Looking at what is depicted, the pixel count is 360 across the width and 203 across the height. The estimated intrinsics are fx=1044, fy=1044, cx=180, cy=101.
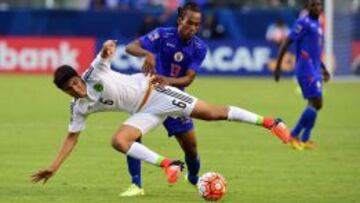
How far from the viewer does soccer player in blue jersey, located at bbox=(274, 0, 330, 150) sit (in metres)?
18.5

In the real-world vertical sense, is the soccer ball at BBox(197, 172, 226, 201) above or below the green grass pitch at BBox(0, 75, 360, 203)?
above

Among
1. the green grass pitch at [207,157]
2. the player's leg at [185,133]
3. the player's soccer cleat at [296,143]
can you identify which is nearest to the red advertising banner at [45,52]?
the green grass pitch at [207,157]

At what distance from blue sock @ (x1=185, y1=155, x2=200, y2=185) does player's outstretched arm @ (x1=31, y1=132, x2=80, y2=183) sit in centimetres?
172

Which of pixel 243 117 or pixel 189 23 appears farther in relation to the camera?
pixel 189 23

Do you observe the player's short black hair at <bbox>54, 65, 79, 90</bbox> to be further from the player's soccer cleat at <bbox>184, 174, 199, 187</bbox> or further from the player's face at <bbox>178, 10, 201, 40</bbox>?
the player's soccer cleat at <bbox>184, 174, 199, 187</bbox>

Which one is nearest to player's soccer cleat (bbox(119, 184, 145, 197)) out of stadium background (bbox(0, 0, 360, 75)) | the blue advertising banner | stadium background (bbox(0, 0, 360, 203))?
stadium background (bbox(0, 0, 360, 203))

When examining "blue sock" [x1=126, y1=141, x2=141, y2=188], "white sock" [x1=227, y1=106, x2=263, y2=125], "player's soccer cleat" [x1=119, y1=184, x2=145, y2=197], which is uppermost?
"white sock" [x1=227, y1=106, x2=263, y2=125]

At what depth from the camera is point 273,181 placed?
1393 centimetres

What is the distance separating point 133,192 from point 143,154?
1.11 m

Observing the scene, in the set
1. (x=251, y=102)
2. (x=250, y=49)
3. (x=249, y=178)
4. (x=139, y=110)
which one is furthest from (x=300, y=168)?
(x=250, y=49)

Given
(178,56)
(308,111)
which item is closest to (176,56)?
(178,56)

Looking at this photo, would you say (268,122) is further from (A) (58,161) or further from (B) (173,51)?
(A) (58,161)

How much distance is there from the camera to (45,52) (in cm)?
3772

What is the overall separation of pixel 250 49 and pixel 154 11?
13.9ft
